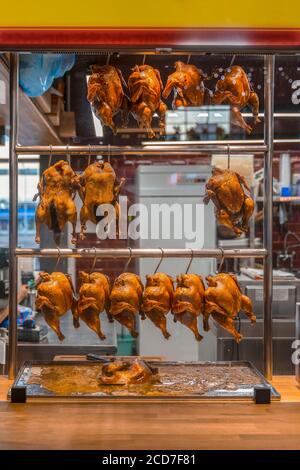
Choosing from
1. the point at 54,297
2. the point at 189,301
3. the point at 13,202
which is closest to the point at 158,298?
the point at 189,301

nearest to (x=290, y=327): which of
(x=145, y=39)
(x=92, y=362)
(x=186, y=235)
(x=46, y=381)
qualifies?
(x=186, y=235)

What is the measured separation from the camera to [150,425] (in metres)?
1.72

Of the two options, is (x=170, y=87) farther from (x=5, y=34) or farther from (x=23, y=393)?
(x=23, y=393)

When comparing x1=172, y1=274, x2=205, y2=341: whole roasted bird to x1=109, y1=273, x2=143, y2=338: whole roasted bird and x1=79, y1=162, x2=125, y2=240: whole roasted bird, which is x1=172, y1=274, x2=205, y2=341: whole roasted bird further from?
x1=79, y1=162, x2=125, y2=240: whole roasted bird

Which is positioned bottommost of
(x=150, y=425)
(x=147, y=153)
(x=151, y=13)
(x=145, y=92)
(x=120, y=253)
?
(x=150, y=425)

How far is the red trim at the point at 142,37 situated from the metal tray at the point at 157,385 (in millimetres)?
1174

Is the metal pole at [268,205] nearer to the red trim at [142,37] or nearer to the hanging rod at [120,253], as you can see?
the hanging rod at [120,253]

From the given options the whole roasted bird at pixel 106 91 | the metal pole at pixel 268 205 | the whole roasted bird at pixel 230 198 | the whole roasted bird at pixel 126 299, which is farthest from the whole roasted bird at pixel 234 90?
the whole roasted bird at pixel 126 299

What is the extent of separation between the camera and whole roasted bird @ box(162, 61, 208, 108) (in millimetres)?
2168

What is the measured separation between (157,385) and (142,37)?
123 centimetres

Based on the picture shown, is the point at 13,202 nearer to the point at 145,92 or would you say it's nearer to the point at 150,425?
the point at 145,92

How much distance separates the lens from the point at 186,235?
253 centimetres

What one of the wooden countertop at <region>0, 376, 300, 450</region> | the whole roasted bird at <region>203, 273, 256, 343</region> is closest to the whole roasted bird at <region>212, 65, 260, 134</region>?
the whole roasted bird at <region>203, 273, 256, 343</region>

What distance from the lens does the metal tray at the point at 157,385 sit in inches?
76.2
